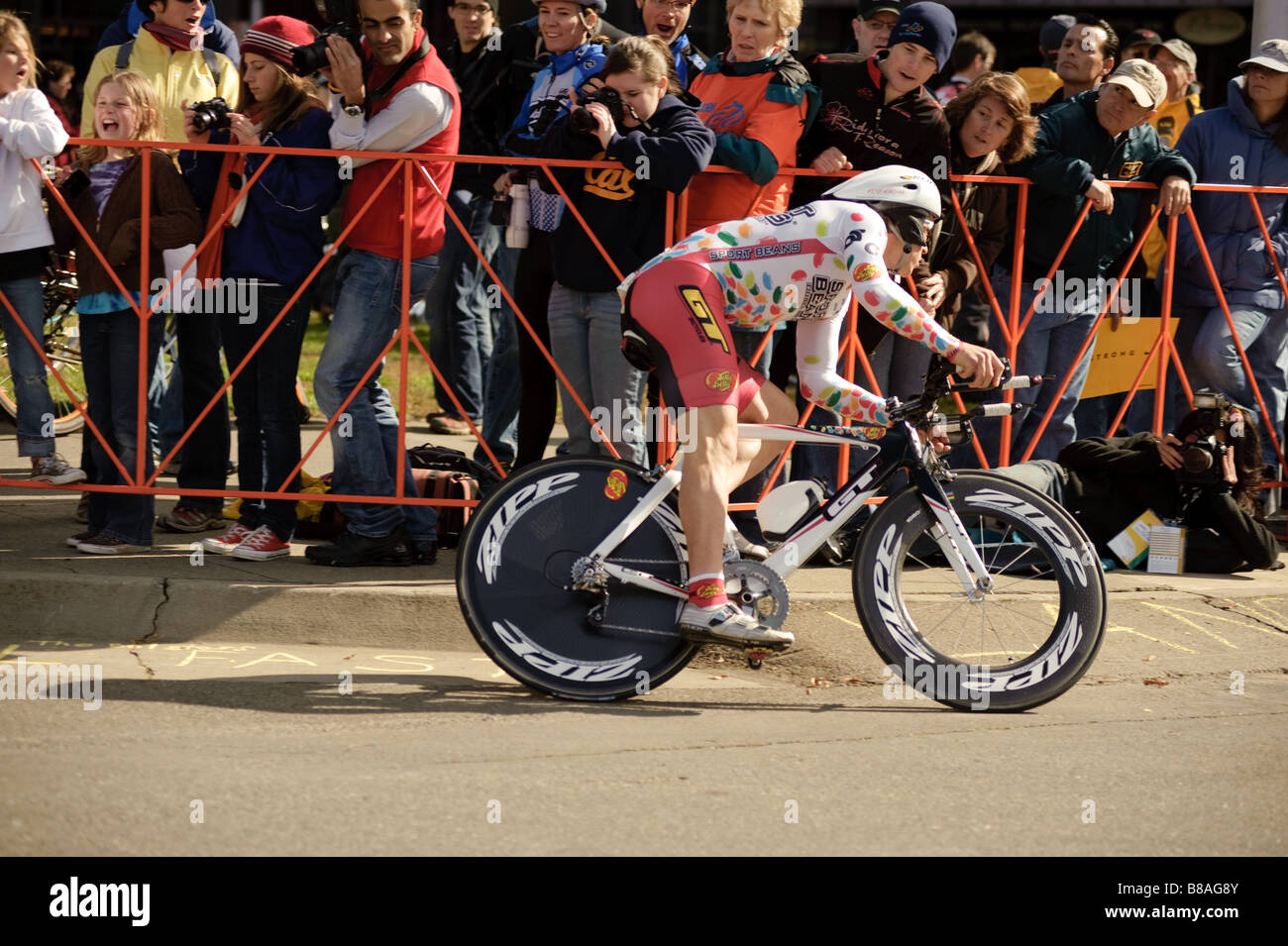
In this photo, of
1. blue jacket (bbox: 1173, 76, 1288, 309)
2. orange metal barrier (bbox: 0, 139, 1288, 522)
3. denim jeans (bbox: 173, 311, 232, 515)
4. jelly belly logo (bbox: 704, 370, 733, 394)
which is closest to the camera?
jelly belly logo (bbox: 704, 370, 733, 394)

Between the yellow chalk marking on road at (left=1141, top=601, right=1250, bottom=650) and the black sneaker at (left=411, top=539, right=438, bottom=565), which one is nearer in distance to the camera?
the yellow chalk marking on road at (left=1141, top=601, right=1250, bottom=650)

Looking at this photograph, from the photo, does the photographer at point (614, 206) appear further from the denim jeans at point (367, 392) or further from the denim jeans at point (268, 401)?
the denim jeans at point (268, 401)

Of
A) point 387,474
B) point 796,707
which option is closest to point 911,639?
point 796,707

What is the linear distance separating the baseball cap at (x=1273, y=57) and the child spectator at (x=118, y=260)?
16.6ft

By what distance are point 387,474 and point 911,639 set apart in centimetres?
241

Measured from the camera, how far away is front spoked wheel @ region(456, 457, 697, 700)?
5633 mm

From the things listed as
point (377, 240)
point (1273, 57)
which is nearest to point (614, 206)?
point (377, 240)

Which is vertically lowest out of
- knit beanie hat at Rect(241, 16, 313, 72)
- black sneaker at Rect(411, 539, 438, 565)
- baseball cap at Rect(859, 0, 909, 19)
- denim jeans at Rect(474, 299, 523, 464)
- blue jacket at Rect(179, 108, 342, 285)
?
black sneaker at Rect(411, 539, 438, 565)

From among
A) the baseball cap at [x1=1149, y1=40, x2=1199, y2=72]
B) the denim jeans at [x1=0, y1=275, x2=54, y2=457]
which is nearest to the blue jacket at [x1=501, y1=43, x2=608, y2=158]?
the denim jeans at [x1=0, y1=275, x2=54, y2=457]

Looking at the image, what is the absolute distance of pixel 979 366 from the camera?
5.43m

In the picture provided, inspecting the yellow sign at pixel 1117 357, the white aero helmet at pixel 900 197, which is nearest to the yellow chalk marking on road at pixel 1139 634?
the yellow sign at pixel 1117 357

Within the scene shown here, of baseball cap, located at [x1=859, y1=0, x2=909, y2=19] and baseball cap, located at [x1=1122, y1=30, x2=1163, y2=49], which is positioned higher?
baseball cap, located at [x1=1122, y1=30, x2=1163, y2=49]

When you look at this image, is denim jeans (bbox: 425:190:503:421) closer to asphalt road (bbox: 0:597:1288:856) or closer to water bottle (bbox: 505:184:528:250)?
water bottle (bbox: 505:184:528:250)

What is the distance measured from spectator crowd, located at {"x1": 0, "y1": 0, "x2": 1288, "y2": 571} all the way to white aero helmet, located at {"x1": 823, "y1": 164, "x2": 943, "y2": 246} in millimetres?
607
